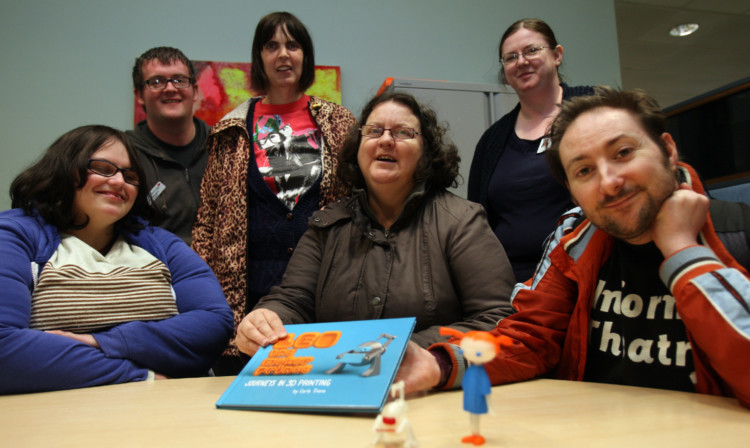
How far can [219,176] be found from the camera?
6.57 feet

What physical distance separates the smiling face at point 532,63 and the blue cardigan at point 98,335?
1.46 m

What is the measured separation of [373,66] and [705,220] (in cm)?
312

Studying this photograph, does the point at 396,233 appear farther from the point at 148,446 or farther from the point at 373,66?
the point at 373,66

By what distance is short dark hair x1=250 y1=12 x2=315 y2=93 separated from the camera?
6.67 ft

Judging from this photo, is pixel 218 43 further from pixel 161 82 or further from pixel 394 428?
pixel 394 428

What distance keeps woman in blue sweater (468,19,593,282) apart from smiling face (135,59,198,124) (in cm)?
140

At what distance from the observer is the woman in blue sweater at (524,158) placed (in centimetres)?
183

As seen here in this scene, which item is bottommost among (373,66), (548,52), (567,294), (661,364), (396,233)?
(661,364)

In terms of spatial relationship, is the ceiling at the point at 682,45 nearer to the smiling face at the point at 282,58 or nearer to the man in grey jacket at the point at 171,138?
the smiling face at the point at 282,58

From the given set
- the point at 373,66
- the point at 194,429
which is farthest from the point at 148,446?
the point at 373,66

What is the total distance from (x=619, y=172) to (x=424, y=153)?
75 centimetres

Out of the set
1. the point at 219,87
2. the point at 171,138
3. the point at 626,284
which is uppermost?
the point at 219,87

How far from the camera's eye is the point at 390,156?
5.16 ft

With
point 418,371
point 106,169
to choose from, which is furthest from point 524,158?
point 106,169
